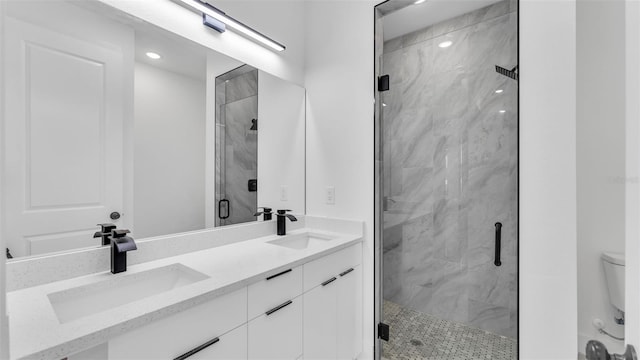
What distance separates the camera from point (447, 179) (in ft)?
5.50

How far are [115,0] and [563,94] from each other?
1.98 metres

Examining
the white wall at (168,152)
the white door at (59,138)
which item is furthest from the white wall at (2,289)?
the white wall at (168,152)

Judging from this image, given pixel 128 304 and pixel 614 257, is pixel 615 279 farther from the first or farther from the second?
pixel 128 304

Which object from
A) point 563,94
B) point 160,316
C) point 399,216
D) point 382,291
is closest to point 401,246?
point 399,216

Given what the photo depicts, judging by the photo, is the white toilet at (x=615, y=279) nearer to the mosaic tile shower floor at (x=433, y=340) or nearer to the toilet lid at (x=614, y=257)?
the toilet lid at (x=614, y=257)

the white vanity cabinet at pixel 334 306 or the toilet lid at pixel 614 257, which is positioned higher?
the toilet lid at pixel 614 257

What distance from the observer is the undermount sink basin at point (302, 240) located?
1827mm

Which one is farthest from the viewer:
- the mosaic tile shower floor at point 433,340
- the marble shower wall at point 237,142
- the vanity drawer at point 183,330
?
the marble shower wall at point 237,142

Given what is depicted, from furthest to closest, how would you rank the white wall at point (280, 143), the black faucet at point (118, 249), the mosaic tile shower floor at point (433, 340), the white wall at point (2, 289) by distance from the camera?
the white wall at point (280, 143) < the mosaic tile shower floor at point (433, 340) < the black faucet at point (118, 249) < the white wall at point (2, 289)

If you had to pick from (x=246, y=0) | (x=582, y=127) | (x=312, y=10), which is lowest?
(x=582, y=127)

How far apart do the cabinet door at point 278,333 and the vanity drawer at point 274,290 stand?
28 mm

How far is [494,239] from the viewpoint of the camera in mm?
1479

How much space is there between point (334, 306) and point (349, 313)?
217mm

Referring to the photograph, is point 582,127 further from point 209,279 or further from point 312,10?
point 312,10
